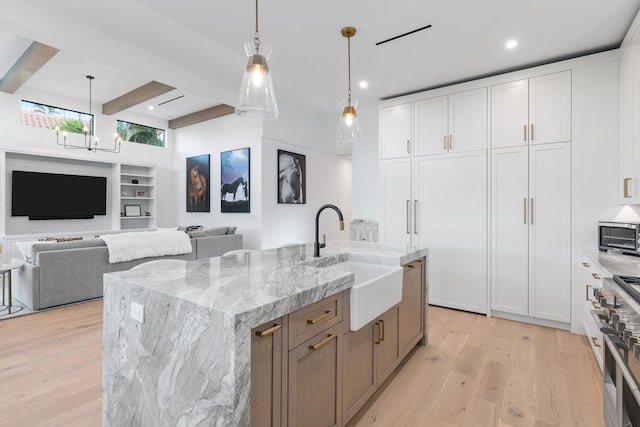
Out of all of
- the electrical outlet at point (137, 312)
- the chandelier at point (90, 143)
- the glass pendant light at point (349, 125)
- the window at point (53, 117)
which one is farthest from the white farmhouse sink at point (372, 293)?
the window at point (53, 117)

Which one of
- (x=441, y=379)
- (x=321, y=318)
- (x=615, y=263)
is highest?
(x=615, y=263)

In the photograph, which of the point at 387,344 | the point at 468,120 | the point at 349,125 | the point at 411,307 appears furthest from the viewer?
the point at 468,120

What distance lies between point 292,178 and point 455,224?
11.5ft

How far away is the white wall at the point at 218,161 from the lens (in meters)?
6.06

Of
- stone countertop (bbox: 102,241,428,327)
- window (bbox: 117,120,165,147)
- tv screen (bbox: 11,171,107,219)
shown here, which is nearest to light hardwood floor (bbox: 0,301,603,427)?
stone countertop (bbox: 102,241,428,327)

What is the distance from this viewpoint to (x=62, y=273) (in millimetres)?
3793

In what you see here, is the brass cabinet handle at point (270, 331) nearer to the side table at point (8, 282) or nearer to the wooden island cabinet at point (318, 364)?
the wooden island cabinet at point (318, 364)

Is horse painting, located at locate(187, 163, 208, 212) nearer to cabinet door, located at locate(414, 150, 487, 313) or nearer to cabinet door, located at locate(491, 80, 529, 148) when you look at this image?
cabinet door, located at locate(414, 150, 487, 313)

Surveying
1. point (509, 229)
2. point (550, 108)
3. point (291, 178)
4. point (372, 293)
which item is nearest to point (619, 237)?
point (509, 229)

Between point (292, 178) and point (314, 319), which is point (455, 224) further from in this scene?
point (292, 178)

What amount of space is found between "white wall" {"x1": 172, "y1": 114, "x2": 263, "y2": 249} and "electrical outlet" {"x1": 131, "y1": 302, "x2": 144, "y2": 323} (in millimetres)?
4535

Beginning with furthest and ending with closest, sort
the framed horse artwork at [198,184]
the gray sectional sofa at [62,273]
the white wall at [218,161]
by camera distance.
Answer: the framed horse artwork at [198,184] < the white wall at [218,161] < the gray sectional sofa at [62,273]

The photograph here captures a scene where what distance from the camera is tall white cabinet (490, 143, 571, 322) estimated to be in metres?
3.26

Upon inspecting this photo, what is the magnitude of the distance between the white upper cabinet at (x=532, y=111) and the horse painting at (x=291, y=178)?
3.80 meters
